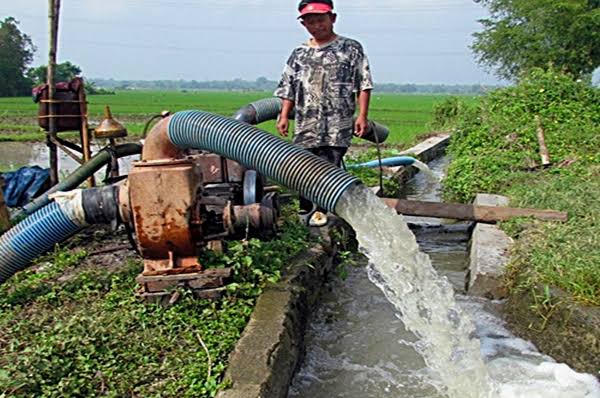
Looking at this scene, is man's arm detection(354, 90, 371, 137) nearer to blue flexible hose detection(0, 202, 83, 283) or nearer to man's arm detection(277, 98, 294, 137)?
man's arm detection(277, 98, 294, 137)

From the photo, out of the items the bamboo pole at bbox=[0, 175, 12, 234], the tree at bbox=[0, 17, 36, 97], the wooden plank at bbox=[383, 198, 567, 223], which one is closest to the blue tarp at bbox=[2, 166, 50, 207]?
the bamboo pole at bbox=[0, 175, 12, 234]

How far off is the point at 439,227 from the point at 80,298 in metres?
4.27

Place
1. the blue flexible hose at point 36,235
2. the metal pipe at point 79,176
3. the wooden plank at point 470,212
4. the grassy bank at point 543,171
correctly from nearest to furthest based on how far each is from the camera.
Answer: the blue flexible hose at point 36,235 < the grassy bank at point 543,171 < the wooden plank at point 470,212 < the metal pipe at point 79,176

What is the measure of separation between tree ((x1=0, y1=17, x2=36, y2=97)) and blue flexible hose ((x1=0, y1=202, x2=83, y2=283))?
49.4 meters

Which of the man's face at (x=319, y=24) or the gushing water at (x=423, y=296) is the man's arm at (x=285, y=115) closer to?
the man's face at (x=319, y=24)

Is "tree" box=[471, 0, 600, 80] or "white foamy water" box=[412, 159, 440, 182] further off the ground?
"tree" box=[471, 0, 600, 80]

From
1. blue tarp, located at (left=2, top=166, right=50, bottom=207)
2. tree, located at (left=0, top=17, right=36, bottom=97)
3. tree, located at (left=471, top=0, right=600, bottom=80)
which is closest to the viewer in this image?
blue tarp, located at (left=2, top=166, right=50, bottom=207)

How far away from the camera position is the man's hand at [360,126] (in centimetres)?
472

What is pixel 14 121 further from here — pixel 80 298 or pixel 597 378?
pixel 597 378

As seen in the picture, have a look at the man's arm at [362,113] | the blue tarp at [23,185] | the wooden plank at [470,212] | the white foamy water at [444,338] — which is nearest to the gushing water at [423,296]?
the white foamy water at [444,338]

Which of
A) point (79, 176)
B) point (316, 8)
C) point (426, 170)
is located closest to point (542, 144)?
point (426, 170)

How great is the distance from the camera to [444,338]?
11.3ft

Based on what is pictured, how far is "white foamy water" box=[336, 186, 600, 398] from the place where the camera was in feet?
10.3

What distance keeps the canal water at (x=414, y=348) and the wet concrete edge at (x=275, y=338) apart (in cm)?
24
